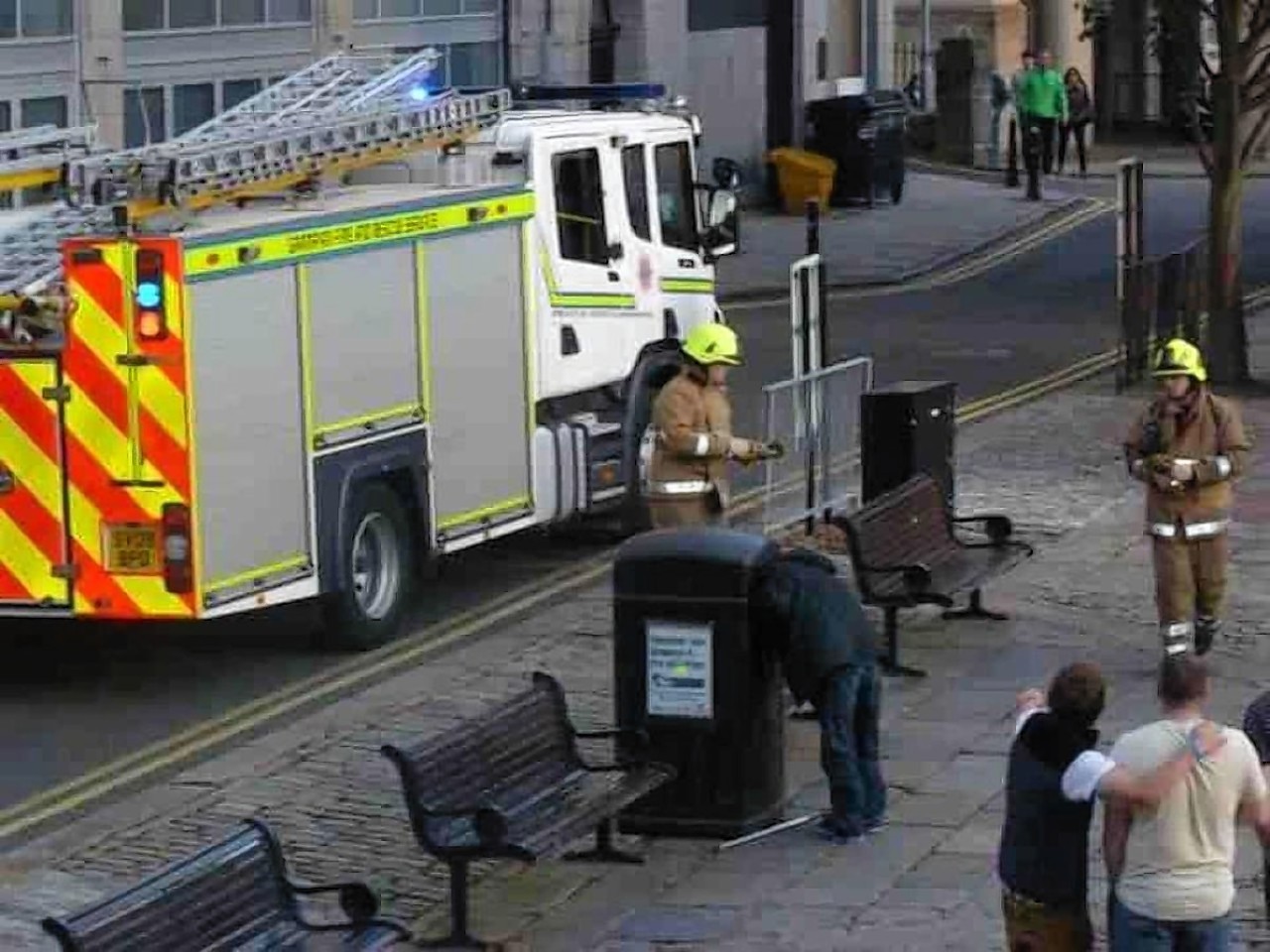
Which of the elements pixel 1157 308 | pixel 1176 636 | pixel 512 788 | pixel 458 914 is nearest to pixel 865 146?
pixel 1157 308

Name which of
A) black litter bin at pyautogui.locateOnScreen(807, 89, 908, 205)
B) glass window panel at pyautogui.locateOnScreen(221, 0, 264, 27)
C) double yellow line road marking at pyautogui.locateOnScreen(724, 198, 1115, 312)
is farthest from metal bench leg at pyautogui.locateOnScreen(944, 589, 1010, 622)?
black litter bin at pyautogui.locateOnScreen(807, 89, 908, 205)

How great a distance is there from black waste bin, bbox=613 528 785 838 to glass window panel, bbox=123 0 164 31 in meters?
18.6

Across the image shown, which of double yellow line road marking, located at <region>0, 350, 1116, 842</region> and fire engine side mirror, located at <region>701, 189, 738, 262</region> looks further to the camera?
fire engine side mirror, located at <region>701, 189, 738, 262</region>

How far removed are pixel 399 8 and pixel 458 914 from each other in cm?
2445

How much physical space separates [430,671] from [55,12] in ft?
48.5

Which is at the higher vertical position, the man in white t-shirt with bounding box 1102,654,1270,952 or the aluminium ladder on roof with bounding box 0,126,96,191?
the aluminium ladder on roof with bounding box 0,126,96,191

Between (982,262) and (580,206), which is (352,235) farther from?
(982,262)

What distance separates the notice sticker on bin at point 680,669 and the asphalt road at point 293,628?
116 inches

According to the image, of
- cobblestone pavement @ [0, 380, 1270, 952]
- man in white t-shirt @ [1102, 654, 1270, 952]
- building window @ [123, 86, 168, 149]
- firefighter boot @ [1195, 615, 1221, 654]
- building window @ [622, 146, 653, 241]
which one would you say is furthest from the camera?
building window @ [123, 86, 168, 149]

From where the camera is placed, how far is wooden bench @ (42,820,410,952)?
880 centimetres

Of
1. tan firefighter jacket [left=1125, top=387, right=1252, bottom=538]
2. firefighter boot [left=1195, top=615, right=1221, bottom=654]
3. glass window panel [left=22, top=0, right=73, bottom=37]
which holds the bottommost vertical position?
firefighter boot [left=1195, top=615, right=1221, bottom=654]

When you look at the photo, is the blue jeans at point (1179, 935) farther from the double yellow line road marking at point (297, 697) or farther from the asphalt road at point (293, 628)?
the asphalt road at point (293, 628)

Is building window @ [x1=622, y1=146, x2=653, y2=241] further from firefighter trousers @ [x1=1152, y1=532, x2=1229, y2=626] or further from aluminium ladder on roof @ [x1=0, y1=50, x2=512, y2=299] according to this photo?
firefighter trousers @ [x1=1152, y1=532, x2=1229, y2=626]

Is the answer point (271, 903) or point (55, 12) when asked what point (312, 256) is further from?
point (55, 12)
